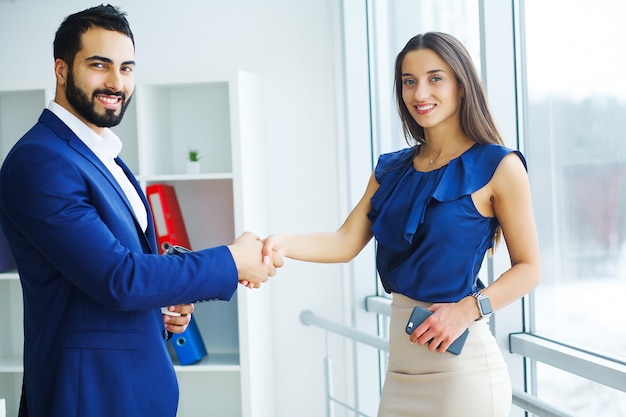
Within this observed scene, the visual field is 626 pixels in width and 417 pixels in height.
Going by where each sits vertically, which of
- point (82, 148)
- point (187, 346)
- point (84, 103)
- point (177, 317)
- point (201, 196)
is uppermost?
point (84, 103)

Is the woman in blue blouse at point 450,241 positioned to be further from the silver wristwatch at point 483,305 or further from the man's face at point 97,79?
the man's face at point 97,79

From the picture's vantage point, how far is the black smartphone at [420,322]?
1.78m

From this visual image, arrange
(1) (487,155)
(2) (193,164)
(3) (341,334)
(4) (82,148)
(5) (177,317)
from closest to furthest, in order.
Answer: (4) (82,148) < (1) (487,155) < (5) (177,317) < (3) (341,334) < (2) (193,164)

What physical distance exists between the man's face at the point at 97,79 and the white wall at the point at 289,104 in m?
1.77

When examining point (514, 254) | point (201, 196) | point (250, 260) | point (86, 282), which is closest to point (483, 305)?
point (514, 254)

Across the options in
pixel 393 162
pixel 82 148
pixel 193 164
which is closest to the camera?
pixel 82 148

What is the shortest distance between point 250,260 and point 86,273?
523mm

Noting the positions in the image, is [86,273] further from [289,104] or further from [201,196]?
[289,104]

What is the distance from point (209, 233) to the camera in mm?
3570

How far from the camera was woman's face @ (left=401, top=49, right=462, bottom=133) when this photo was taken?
6.20 feet

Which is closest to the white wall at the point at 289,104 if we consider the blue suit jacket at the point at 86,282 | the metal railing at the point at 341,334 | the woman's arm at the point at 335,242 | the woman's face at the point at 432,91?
the metal railing at the point at 341,334

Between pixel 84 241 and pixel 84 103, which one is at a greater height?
pixel 84 103

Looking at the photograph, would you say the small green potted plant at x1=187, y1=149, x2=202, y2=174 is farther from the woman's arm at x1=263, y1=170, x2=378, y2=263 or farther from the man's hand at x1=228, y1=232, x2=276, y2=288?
the man's hand at x1=228, y1=232, x2=276, y2=288

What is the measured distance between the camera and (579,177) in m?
2.14
